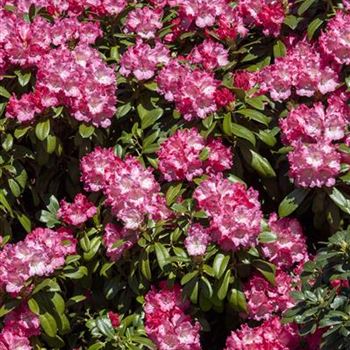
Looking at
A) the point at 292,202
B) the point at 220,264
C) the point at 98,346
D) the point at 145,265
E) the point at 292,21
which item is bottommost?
the point at 98,346

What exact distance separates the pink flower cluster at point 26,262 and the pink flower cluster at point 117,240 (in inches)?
7.3

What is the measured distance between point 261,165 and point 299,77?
15.5 inches

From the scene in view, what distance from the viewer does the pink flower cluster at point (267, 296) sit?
333cm

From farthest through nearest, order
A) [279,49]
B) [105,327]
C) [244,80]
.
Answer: [279,49] < [244,80] < [105,327]

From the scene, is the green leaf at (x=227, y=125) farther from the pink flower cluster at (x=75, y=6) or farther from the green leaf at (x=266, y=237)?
the pink flower cluster at (x=75, y=6)

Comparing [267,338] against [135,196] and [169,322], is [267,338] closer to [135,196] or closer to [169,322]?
[169,322]

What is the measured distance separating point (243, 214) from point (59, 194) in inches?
41.0

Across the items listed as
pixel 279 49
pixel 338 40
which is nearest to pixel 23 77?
pixel 279 49

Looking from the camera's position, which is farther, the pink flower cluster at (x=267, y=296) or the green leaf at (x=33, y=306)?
the pink flower cluster at (x=267, y=296)

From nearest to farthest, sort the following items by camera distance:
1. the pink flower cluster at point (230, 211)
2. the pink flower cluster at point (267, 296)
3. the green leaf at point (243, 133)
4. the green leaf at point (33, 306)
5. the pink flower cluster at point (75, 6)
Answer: the pink flower cluster at point (230, 211) < the green leaf at point (33, 306) < the pink flower cluster at point (267, 296) < the green leaf at point (243, 133) < the pink flower cluster at point (75, 6)

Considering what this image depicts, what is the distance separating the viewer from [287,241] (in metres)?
3.43

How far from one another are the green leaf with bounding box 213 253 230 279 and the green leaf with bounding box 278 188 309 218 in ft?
1.08

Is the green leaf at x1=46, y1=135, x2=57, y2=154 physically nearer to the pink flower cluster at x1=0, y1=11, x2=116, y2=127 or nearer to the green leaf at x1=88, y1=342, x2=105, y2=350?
the pink flower cluster at x1=0, y1=11, x2=116, y2=127

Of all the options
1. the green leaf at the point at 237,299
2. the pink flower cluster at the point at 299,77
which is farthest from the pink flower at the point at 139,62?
the green leaf at the point at 237,299
